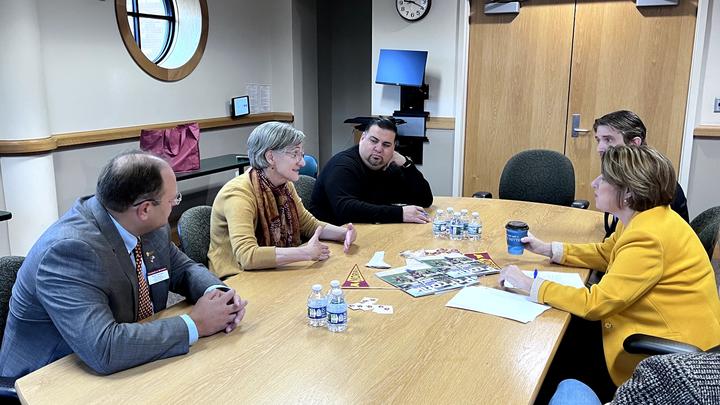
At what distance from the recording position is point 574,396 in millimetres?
1184

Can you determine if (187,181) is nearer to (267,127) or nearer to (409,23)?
(409,23)

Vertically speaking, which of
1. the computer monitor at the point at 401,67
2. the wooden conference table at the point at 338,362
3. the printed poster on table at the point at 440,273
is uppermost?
the computer monitor at the point at 401,67

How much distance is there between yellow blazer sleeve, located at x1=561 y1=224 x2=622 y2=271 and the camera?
2258mm

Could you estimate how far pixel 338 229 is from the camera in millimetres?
2557

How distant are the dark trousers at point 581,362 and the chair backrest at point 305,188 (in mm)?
1515

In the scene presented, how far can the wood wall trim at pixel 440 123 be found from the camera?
505cm

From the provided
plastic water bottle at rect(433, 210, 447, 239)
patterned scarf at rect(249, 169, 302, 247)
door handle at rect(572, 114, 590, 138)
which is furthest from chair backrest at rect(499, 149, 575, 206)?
patterned scarf at rect(249, 169, 302, 247)

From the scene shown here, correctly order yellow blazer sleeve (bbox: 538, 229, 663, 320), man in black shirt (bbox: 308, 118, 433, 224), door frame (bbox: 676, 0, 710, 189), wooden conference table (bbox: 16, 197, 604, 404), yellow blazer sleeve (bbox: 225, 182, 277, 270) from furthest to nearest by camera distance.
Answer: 1. door frame (bbox: 676, 0, 710, 189)
2. man in black shirt (bbox: 308, 118, 433, 224)
3. yellow blazer sleeve (bbox: 225, 182, 277, 270)
4. yellow blazer sleeve (bbox: 538, 229, 663, 320)
5. wooden conference table (bbox: 16, 197, 604, 404)

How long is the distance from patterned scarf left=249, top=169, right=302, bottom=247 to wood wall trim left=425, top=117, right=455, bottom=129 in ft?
9.14

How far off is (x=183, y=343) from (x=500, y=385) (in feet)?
2.65

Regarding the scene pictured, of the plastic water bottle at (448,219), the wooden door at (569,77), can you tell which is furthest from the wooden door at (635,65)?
the plastic water bottle at (448,219)

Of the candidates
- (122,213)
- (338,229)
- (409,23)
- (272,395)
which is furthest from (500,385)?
(409,23)

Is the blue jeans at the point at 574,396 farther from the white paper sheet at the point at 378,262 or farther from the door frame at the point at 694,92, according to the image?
the door frame at the point at 694,92

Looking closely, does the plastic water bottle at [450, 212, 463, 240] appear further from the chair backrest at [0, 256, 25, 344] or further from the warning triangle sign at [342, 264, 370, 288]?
the chair backrest at [0, 256, 25, 344]
